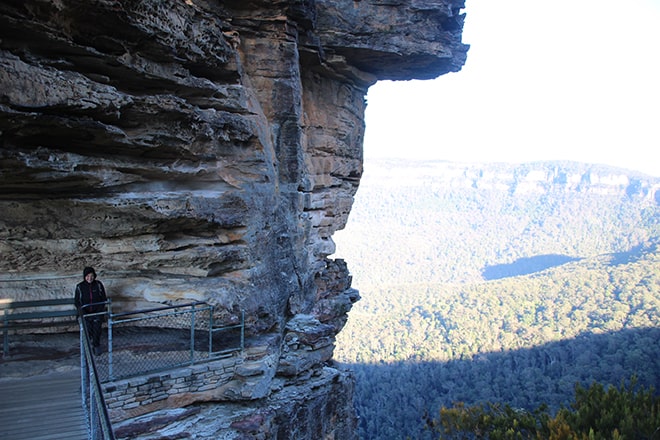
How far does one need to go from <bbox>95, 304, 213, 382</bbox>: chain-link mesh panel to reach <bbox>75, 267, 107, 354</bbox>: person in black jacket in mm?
239

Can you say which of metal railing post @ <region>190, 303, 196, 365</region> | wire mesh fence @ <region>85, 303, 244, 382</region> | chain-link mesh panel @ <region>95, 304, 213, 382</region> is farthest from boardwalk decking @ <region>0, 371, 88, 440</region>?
metal railing post @ <region>190, 303, 196, 365</region>

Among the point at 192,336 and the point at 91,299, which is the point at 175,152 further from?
the point at 192,336

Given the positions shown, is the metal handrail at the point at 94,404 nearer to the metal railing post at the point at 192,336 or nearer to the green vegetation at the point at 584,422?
the metal railing post at the point at 192,336

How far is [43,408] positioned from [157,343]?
304 cm

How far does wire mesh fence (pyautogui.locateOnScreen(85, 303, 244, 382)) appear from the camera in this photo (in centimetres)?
984

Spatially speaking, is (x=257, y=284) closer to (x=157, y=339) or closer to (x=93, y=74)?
(x=157, y=339)

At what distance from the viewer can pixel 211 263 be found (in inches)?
457

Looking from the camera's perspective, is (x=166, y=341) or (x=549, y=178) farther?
(x=549, y=178)

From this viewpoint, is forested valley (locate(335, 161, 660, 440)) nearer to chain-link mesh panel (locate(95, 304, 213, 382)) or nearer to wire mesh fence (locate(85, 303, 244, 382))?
wire mesh fence (locate(85, 303, 244, 382))

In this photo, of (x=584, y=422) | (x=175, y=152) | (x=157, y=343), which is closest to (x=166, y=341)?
(x=157, y=343)

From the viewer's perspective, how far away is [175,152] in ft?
36.0

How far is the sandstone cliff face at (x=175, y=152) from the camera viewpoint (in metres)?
8.80

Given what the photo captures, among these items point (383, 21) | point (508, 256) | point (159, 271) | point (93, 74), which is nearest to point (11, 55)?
point (93, 74)

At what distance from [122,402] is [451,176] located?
19653 cm
